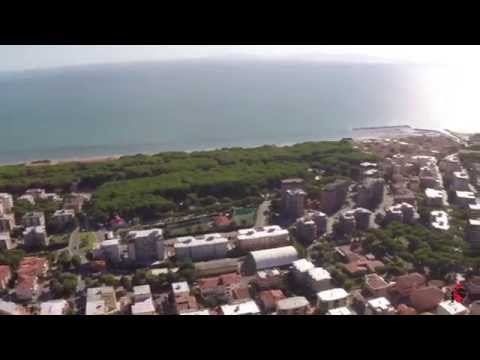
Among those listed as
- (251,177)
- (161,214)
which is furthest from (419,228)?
(161,214)

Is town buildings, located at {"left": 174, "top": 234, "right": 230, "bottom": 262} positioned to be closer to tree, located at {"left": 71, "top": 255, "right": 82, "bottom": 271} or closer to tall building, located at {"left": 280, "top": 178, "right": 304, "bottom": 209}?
tree, located at {"left": 71, "top": 255, "right": 82, "bottom": 271}

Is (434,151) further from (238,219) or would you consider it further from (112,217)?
(112,217)

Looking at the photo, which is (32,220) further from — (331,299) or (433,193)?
(433,193)

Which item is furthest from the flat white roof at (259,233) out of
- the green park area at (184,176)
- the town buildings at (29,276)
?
the town buildings at (29,276)

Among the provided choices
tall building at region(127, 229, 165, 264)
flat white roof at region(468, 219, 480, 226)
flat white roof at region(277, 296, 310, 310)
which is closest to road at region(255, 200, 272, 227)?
tall building at region(127, 229, 165, 264)

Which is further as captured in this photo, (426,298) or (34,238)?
(34,238)

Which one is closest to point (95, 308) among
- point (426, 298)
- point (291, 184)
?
point (426, 298)
